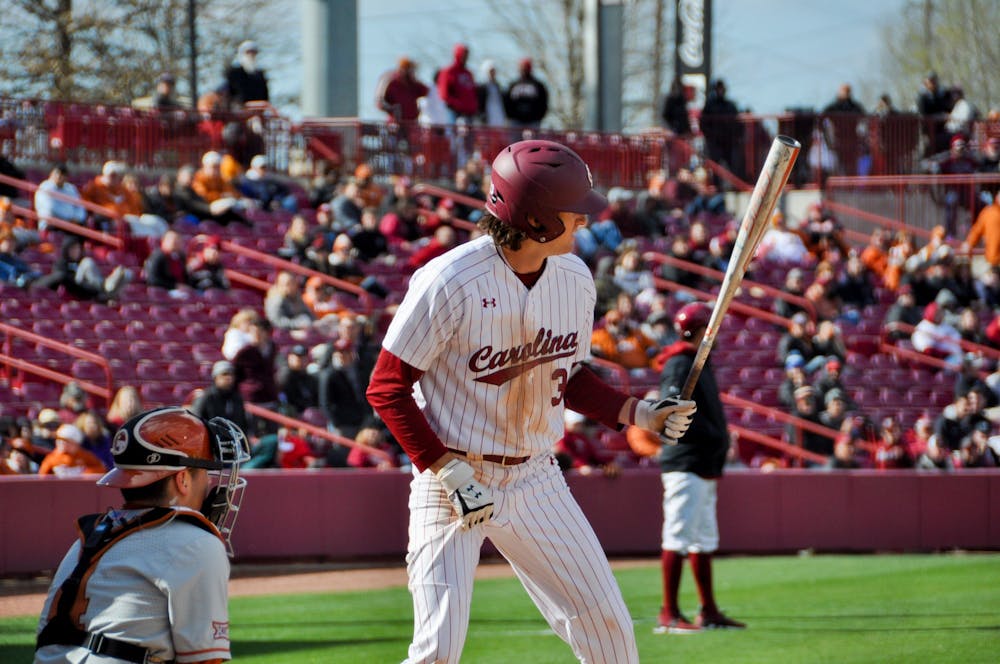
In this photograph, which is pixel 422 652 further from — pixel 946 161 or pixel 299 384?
pixel 946 161

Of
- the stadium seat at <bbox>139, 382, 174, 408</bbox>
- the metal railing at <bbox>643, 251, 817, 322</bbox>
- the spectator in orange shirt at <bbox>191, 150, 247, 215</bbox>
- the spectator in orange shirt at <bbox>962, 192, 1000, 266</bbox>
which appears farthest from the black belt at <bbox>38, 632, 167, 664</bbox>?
the spectator in orange shirt at <bbox>962, 192, 1000, 266</bbox>

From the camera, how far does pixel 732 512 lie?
46.5 feet

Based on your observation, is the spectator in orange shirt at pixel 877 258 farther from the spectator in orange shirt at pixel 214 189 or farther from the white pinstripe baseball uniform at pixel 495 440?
the white pinstripe baseball uniform at pixel 495 440

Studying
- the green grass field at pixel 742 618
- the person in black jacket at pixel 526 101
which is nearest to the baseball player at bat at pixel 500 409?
the green grass field at pixel 742 618

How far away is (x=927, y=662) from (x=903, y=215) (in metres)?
16.7

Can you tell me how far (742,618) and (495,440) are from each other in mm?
5307

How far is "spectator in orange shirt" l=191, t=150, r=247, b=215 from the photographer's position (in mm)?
18609

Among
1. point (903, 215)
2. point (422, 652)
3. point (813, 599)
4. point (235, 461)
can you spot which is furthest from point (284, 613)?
point (903, 215)

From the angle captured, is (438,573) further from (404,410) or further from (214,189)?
(214,189)

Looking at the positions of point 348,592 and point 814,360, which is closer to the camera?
point 348,592

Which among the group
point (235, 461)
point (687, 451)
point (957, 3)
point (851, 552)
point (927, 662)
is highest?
point (957, 3)

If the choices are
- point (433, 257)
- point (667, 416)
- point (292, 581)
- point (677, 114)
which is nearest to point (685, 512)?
point (667, 416)

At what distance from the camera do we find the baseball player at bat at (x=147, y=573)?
368 centimetres

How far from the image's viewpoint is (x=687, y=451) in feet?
29.5
